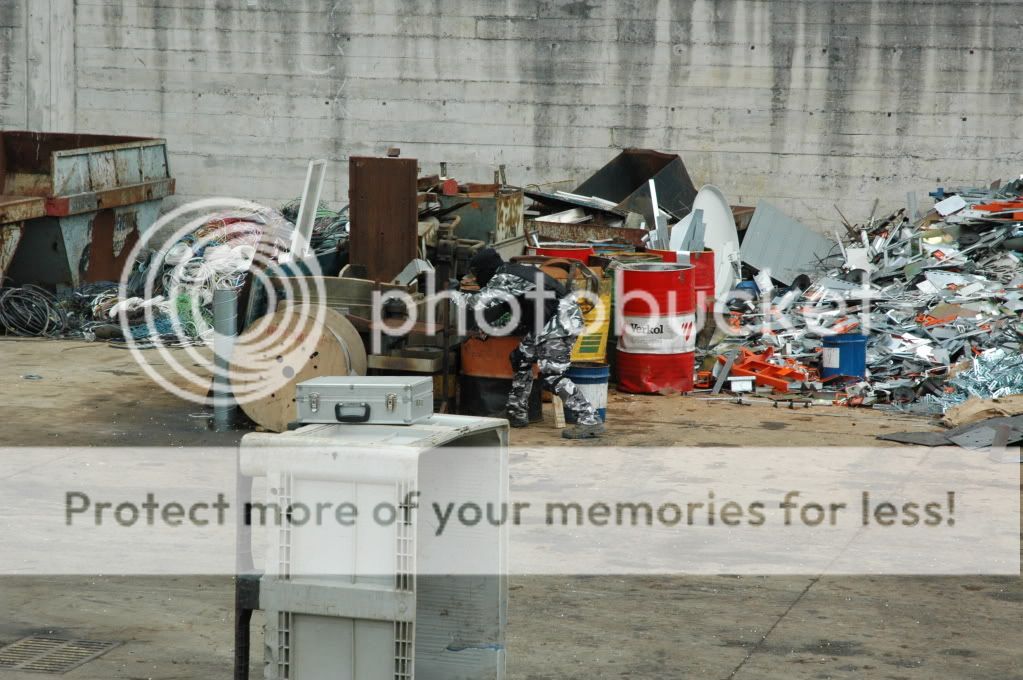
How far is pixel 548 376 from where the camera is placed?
9.88m

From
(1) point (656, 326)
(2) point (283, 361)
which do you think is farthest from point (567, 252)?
(2) point (283, 361)

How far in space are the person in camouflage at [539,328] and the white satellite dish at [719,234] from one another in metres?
3.76

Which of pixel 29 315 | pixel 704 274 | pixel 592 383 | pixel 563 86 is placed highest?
pixel 563 86

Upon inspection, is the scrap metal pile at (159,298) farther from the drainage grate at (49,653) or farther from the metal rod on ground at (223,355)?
the drainage grate at (49,653)

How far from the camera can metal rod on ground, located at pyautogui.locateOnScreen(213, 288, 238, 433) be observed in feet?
31.9

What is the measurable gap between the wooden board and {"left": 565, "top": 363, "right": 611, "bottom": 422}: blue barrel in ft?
5.48

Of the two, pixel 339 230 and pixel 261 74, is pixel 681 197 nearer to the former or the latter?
pixel 339 230

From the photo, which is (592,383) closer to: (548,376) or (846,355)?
(548,376)

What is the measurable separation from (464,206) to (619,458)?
12.5 feet

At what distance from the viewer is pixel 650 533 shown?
24.7 feet

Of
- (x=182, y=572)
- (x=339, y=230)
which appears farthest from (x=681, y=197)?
(x=182, y=572)

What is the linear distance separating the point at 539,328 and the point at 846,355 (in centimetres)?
310

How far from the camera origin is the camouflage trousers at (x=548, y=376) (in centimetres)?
984

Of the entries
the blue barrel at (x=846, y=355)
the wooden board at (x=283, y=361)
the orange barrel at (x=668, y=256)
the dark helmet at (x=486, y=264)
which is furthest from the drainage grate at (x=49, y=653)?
the orange barrel at (x=668, y=256)
